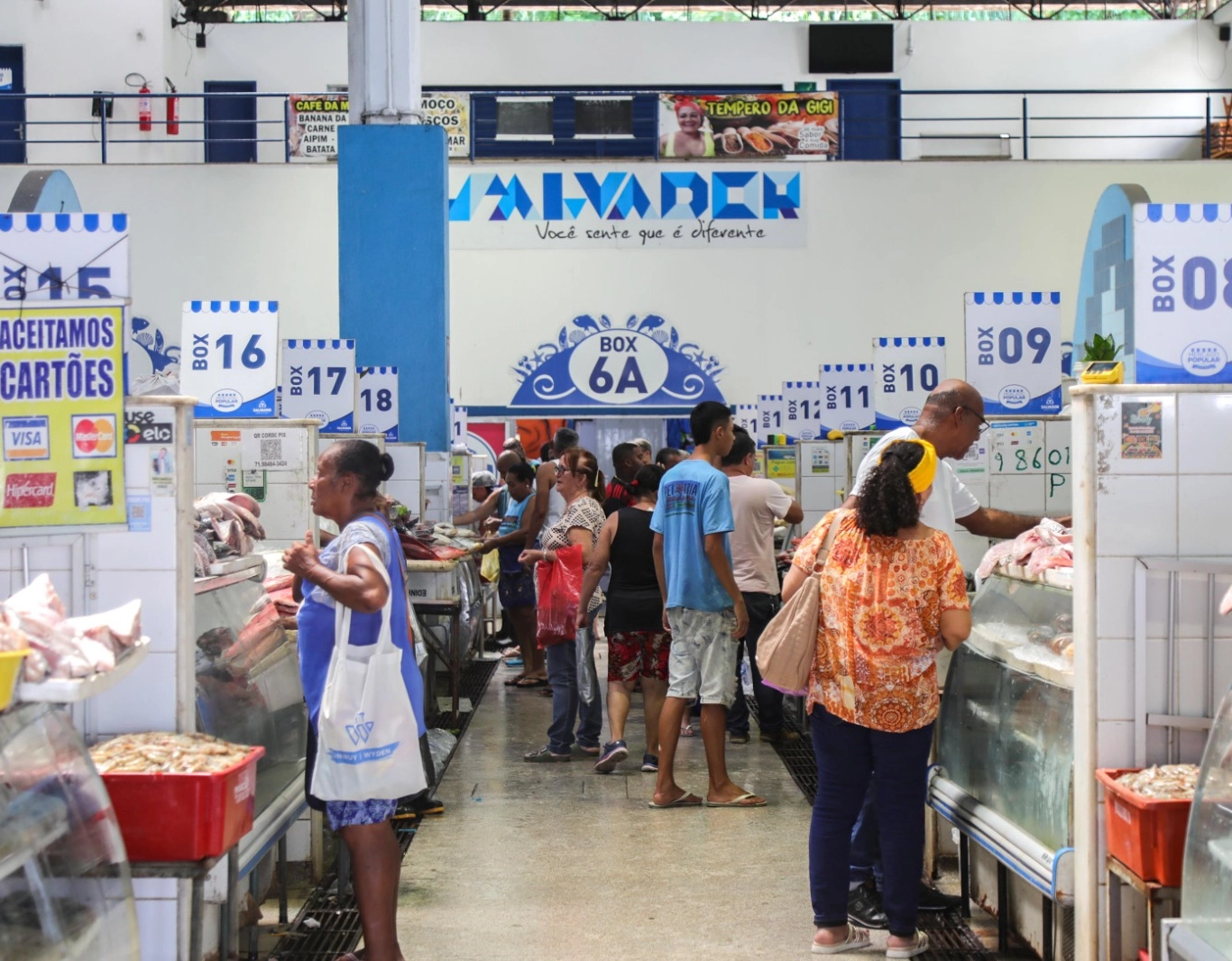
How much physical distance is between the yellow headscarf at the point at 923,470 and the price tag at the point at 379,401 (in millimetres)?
6170

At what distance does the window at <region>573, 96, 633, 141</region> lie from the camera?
15281 millimetres

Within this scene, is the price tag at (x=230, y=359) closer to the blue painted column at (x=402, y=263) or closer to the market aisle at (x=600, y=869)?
the market aisle at (x=600, y=869)

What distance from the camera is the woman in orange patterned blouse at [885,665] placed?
3.67 metres

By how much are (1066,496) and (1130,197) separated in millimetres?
2970

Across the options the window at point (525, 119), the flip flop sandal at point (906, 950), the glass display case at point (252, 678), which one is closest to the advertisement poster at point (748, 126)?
the window at point (525, 119)

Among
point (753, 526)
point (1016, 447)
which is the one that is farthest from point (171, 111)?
point (1016, 447)

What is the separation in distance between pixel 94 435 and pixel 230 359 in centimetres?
303

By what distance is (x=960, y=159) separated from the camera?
605 inches

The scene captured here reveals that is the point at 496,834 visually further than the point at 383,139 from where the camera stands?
No

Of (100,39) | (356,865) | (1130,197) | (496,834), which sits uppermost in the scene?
(100,39)

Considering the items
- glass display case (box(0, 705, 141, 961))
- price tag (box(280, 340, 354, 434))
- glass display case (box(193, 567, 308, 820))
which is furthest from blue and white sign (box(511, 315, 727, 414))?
glass display case (box(0, 705, 141, 961))

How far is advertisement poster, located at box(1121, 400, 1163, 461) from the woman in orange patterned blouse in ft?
1.98

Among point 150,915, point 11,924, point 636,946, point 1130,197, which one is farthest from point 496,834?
point 1130,197

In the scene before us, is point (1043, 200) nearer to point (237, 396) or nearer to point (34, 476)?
point (237, 396)
